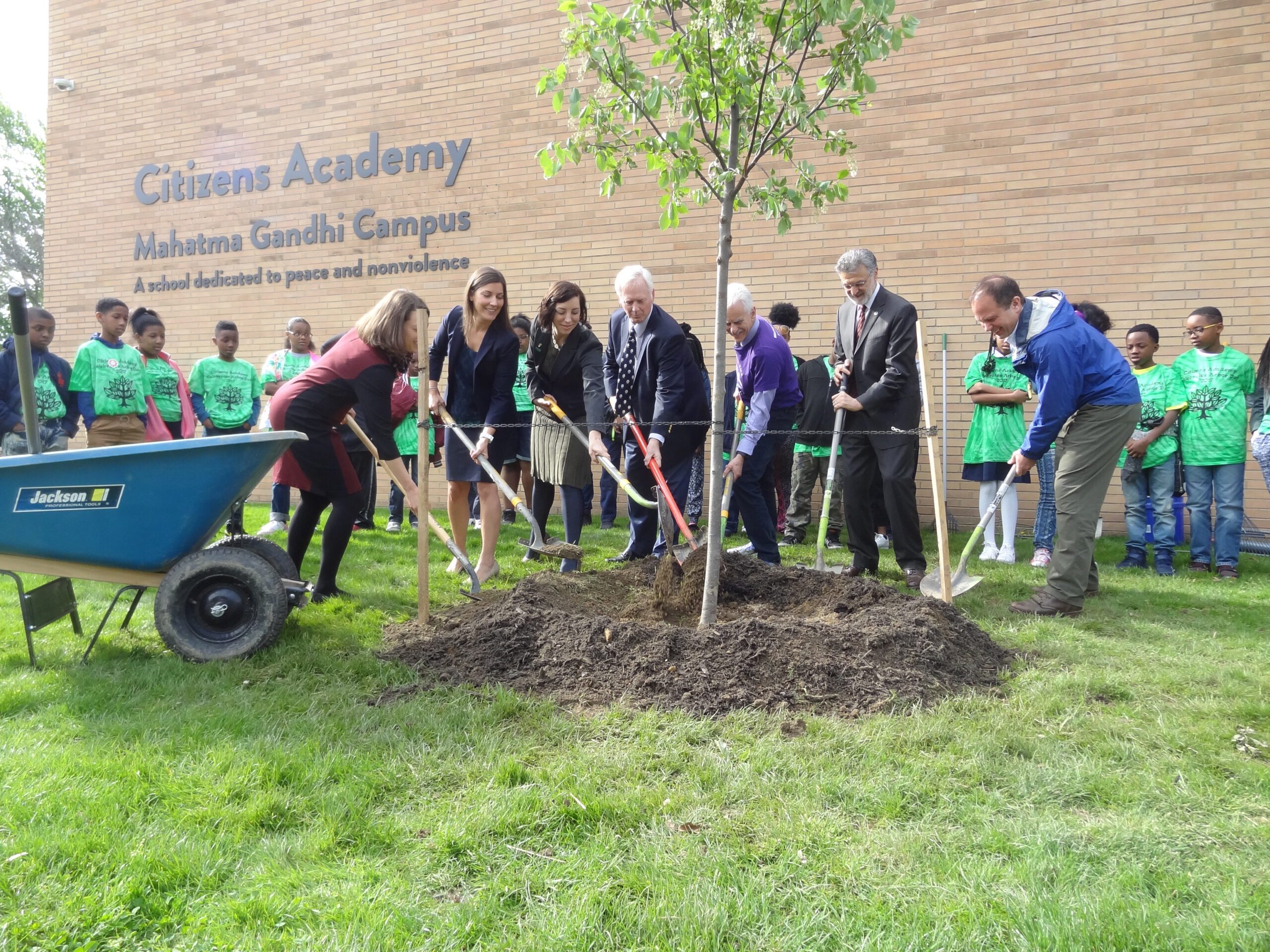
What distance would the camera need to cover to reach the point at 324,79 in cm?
988

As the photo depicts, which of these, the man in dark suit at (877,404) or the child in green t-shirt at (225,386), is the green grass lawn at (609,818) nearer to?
the man in dark suit at (877,404)

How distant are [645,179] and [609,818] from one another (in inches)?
288

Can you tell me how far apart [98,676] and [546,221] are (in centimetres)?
664

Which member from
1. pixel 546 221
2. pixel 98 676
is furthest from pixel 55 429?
pixel 546 221

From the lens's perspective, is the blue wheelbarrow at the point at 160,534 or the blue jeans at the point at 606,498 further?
the blue jeans at the point at 606,498

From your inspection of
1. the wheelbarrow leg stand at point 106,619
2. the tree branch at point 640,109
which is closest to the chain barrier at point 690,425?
the tree branch at point 640,109

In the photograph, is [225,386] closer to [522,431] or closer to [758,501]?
[522,431]

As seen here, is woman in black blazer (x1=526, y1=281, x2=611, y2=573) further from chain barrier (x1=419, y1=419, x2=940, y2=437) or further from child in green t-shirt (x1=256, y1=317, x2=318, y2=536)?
child in green t-shirt (x1=256, y1=317, x2=318, y2=536)

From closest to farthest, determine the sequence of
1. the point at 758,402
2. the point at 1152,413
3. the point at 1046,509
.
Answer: the point at 758,402
the point at 1152,413
the point at 1046,509

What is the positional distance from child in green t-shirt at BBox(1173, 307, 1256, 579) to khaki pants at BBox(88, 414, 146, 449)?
7.94m

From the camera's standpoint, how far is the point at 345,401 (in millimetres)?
4492

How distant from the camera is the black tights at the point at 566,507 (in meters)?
5.77

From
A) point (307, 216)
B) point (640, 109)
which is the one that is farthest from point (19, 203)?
point (640, 109)

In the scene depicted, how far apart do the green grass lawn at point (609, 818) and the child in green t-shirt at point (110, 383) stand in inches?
132
